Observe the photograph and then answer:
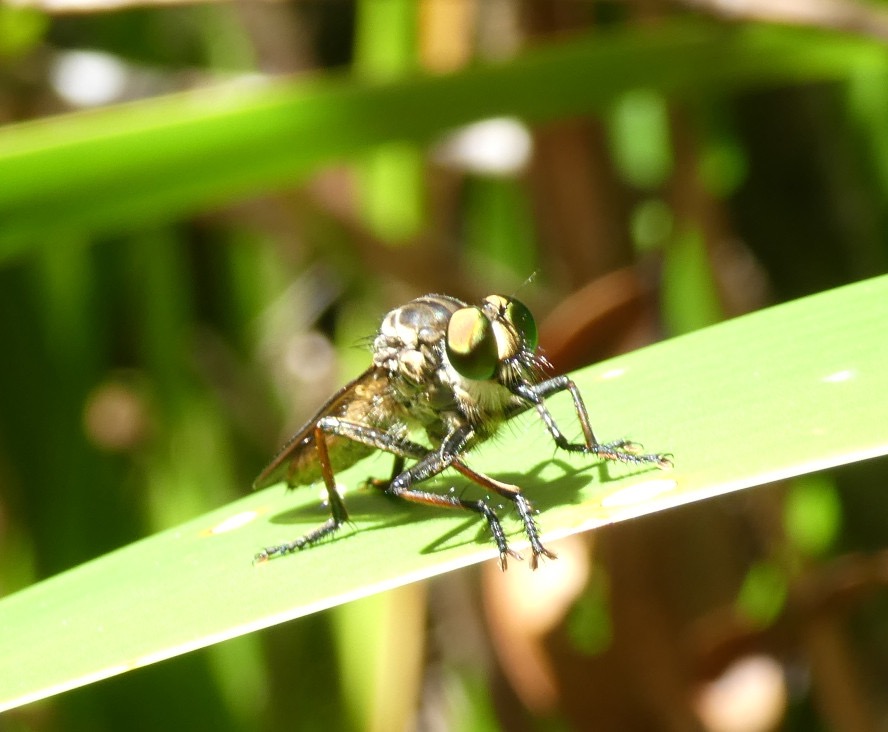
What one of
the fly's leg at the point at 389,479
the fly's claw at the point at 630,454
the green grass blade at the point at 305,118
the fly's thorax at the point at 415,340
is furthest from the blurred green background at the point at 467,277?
the fly's claw at the point at 630,454

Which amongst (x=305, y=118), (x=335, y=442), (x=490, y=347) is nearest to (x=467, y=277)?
(x=305, y=118)

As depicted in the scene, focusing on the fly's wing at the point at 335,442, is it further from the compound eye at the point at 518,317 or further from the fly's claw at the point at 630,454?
the fly's claw at the point at 630,454

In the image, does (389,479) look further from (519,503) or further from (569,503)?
(569,503)

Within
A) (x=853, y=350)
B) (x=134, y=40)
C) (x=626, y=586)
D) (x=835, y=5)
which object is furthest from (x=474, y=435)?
(x=134, y=40)

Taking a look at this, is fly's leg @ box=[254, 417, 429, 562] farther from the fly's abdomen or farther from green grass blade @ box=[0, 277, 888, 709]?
green grass blade @ box=[0, 277, 888, 709]

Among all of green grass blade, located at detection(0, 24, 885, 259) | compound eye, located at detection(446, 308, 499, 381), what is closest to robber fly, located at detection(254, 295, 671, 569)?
compound eye, located at detection(446, 308, 499, 381)
